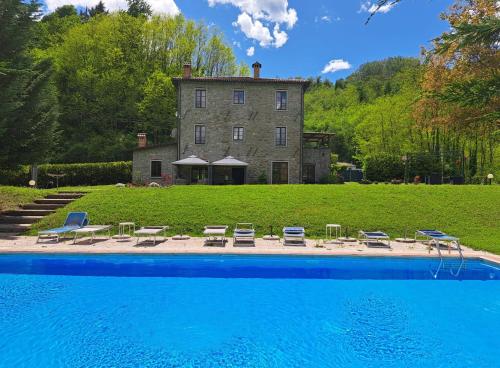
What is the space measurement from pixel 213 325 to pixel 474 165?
38.5 meters

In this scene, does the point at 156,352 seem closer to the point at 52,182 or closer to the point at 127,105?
the point at 52,182

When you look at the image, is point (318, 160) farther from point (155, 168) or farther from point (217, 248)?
point (217, 248)

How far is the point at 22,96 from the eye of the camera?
14797 mm

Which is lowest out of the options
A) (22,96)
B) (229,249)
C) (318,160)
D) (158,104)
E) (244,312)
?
(244,312)

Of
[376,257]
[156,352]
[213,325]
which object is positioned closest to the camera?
[156,352]

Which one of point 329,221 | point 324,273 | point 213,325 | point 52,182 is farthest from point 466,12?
point 52,182

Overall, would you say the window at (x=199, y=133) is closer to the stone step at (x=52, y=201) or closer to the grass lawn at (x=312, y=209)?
the grass lawn at (x=312, y=209)

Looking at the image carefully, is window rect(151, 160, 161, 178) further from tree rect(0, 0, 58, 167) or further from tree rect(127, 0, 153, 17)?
tree rect(127, 0, 153, 17)

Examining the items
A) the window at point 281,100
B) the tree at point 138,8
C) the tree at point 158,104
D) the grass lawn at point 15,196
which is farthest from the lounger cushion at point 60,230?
the tree at point 138,8

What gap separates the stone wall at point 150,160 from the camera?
26.0 meters

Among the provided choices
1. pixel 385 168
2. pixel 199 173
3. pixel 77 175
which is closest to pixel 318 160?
pixel 385 168

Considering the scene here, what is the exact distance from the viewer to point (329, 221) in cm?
1379

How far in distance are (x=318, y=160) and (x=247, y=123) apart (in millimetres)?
6875

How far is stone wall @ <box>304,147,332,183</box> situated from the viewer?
27.7m
